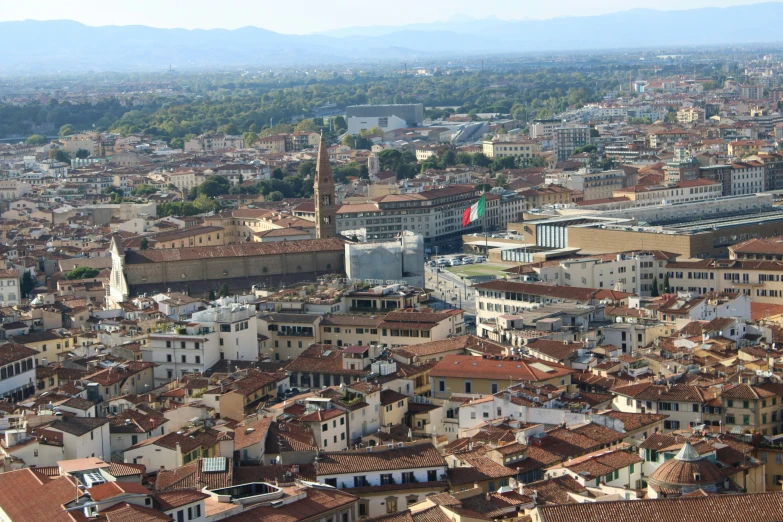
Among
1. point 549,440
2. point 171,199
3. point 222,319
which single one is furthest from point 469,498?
point 171,199

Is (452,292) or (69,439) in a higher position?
(69,439)

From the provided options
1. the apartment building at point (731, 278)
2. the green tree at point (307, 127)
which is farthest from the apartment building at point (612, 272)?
the green tree at point (307, 127)

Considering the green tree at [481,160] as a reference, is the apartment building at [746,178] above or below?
above

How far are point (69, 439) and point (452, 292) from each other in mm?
24653

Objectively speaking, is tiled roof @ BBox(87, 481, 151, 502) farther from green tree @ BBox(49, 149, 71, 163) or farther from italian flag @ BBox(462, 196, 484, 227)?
green tree @ BBox(49, 149, 71, 163)

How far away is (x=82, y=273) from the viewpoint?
5106 centimetres

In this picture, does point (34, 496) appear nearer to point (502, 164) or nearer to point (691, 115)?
point (502, 164)

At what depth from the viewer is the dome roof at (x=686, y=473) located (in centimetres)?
1858

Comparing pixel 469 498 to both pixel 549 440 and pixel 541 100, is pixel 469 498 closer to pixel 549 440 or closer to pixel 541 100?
pixel 549 440

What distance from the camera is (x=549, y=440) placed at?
Result: 22969 millimetres

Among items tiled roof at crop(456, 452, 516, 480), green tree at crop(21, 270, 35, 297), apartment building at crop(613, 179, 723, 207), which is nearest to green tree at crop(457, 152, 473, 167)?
apartment building at crop(613, 179, 723, 207)

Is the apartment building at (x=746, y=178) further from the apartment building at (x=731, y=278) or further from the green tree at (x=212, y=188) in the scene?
the apartment building at (x=731, y=278)

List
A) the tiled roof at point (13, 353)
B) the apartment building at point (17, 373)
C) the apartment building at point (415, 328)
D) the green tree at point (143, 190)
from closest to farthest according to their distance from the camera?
the apartment building at point (17, 373) → the tiled roof at point (13, 353) → the apartment building at point (415, 328) → the green tree at point (143, 190)

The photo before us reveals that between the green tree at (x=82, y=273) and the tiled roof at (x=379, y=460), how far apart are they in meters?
30.5
